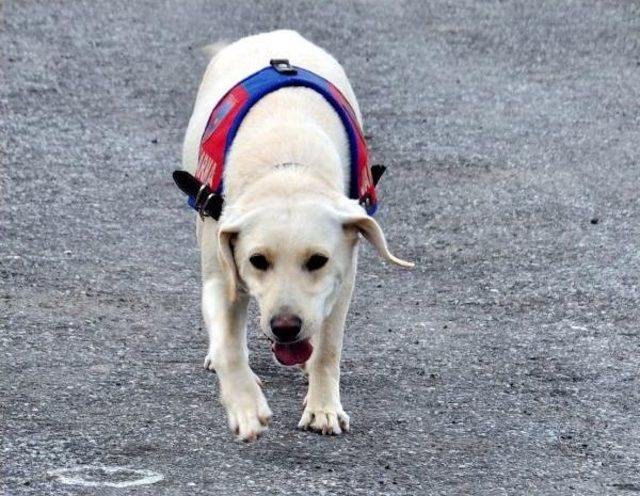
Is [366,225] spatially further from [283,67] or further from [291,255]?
[283,67]

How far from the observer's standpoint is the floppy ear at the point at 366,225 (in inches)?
200

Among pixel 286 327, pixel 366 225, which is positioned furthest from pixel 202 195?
pixel 286 327

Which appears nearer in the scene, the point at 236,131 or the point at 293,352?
the point at 293,352

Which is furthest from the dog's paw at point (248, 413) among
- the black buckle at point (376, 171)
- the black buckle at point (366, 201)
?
the black buckle at point (376, 171)

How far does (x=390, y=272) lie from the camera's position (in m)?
7.82

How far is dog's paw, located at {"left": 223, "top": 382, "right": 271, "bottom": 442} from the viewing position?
516 centimetres

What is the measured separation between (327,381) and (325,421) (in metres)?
0.19

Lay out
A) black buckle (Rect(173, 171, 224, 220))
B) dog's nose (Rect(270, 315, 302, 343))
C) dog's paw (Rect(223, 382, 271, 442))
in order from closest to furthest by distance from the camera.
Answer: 1. dog's nose (Rect(270, 315, 302, 343))
2. dog's paw (Rect(223, 382, 271, 442))
3. black buckle (Rect(173, 171, 224, 220))

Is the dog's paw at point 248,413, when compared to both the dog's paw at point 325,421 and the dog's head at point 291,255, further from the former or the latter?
the dog's paw at point 325,421

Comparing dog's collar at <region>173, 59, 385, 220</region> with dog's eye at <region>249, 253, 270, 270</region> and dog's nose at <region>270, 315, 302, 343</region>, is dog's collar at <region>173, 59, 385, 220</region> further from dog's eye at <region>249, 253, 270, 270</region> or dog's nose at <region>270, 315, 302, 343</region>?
dog's nose at <region>270, 315, 302, 343</region>

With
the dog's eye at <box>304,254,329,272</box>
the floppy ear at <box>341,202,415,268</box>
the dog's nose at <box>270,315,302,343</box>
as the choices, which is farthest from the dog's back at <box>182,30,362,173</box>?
the dog's nose at <box>270,315,302,343</box>

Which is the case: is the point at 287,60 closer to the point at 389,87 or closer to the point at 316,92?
the point at 316,92

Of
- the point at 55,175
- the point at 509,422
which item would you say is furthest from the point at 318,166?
the point at 55,175

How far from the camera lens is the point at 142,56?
Answer: 1294 cm
